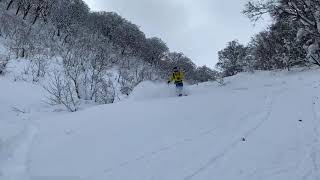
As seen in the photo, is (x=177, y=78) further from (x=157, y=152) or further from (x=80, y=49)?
(x=80, y=49)

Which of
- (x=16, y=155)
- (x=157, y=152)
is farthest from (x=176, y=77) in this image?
(x=16, y=155)

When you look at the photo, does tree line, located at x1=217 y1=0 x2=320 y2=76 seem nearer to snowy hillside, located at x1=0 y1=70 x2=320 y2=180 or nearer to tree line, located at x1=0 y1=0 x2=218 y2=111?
tree line, located at x1=0 y1=0 x2=218 y2=111

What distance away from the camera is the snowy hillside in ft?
29.2

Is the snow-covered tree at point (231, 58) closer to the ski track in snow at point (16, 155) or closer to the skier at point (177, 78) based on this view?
the skier at point (177, 78)

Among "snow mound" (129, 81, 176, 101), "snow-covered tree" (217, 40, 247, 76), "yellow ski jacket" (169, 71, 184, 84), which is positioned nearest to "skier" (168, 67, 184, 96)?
"yellow ski jacket" (169, 71, 184, 84)

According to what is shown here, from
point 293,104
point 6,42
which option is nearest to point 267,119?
point 293,104

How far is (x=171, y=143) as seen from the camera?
1126cm

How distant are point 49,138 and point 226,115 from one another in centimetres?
600

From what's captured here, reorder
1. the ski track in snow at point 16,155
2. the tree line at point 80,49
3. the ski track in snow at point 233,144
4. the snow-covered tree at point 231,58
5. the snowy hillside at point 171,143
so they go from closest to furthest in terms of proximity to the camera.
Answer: the ski track in snow at point 233,144 < the snowy hillside at point 171,143 < the ski track in snow at point 16,155 < the tree line at point 80,49 < the snow-covered tree at point 231,58

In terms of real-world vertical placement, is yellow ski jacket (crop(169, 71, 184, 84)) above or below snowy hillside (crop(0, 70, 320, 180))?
above

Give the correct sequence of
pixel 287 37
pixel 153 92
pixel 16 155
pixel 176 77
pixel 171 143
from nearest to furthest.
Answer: pixel 16 155, pixel 171 143, pixel 176 77, pixel 153 92, pixel 287 37

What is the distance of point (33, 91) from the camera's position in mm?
25109

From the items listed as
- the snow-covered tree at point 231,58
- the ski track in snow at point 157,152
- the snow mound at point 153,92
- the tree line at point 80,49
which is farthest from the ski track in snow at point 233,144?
the snow-covered tree at point 231,58

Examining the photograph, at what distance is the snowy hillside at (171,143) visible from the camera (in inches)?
350
